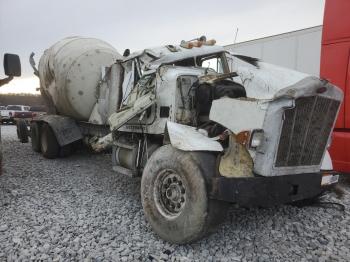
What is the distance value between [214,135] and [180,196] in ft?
2.71

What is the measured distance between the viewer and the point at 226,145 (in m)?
3.81

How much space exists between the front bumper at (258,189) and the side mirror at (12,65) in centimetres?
331

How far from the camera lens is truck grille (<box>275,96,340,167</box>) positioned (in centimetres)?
338

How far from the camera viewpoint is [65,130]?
7992 millimetres

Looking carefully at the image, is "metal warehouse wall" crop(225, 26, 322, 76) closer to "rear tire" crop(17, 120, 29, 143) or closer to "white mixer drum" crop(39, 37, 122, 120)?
"white mixer drum" crop(39, 37, 122, 120)

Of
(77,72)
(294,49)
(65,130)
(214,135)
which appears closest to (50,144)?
(65,130)

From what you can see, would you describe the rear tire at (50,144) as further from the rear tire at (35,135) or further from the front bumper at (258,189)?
the front bumper at (258,189)

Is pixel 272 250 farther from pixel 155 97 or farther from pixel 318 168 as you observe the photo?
pixel 155 97

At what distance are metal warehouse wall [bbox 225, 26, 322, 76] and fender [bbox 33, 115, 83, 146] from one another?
4914 mm

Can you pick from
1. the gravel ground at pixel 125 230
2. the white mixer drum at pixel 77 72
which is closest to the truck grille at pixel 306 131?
the gravel ground at pixel 125 230

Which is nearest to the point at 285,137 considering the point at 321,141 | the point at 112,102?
the point at 321,141

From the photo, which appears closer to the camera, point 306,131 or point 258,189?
point 258,189

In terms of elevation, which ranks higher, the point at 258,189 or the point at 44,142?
the point at 258,189

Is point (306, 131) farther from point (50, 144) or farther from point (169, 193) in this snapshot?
point (50, 144)
